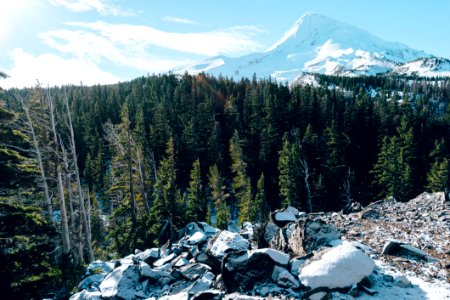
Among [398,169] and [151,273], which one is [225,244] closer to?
[151,273]

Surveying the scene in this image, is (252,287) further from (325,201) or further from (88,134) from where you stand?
(88,134)

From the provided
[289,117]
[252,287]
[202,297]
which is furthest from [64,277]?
[289,117]

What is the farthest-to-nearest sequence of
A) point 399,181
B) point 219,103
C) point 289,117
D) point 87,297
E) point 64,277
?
point 219,103, point 289,117, point 399,181, point 64,277, point 87,297

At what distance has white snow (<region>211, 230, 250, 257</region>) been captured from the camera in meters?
11.5

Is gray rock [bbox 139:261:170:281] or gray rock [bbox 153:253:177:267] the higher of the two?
gray rock [bbox 139:261:170:281]

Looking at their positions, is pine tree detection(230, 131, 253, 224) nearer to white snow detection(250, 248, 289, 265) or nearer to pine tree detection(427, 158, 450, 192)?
pine tree detection(427, 158, 450, 192)

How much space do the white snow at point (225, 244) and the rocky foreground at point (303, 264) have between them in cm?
4

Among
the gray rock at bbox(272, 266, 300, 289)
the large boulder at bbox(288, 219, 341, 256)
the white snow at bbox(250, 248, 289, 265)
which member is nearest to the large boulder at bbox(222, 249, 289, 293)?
the white snow at bbox(250, 248, 289, 265)

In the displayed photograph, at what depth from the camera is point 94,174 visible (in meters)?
57.3

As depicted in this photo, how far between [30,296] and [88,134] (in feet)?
204

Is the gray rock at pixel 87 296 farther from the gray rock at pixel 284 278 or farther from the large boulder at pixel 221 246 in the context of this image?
the gray rock at pixel 284 278

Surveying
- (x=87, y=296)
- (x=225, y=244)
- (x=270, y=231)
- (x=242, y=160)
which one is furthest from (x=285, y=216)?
(x=242, y=160)

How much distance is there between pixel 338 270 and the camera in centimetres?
876

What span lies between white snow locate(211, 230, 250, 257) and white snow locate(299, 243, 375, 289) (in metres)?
3.18
